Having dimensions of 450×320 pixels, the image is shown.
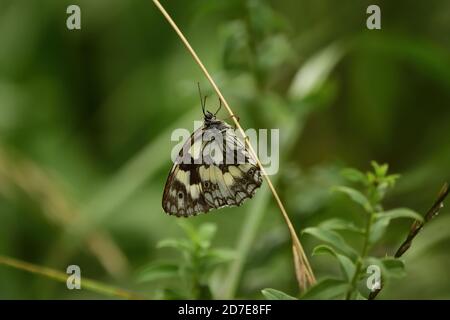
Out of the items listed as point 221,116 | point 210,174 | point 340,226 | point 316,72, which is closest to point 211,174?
point 210,174

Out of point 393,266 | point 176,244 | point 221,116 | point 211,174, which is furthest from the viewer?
point 221,116

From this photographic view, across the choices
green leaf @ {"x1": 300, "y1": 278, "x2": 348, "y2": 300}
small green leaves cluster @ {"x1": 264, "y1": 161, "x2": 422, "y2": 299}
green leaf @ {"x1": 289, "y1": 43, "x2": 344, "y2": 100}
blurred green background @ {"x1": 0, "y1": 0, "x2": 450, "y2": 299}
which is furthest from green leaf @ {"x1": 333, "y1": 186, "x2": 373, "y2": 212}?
green leaf @ {"x1": 289, "y1": 43, "x2": 344, "y2": 100}

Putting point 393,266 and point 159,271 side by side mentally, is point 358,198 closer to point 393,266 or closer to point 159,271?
point 393,266

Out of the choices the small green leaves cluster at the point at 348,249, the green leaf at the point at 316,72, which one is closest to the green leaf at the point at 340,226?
the small green leaves cluster at the point at 348,249

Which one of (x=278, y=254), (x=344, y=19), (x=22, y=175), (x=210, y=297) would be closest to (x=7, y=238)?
(x=22, y=175)

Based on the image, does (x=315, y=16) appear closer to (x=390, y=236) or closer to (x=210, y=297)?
(x=390, y=236)

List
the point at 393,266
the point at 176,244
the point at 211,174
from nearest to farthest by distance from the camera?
the point at 393,266
the point at 176,244
the point at 211,174

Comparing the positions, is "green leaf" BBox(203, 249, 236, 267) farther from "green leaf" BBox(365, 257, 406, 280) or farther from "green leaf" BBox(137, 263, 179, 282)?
"green leaf" BBox(365, 257, 406, 280)

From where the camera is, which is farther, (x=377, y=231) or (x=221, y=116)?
(x=221, y=116)
